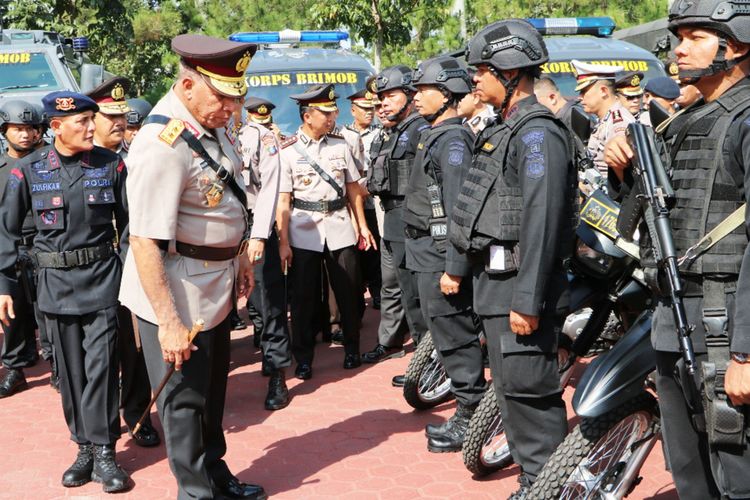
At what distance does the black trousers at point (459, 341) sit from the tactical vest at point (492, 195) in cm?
99

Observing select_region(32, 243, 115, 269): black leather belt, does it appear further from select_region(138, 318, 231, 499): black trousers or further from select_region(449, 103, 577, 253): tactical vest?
select_region(449, 103, 577, 253): tactical vest

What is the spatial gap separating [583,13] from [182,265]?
20.4m

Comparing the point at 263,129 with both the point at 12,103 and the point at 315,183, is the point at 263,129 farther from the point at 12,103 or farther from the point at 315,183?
the point at 12,103

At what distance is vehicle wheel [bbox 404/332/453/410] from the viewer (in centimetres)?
540

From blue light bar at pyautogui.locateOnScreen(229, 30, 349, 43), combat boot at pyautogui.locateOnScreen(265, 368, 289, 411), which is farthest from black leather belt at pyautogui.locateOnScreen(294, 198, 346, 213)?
blue light bar at pyautogui.locateOnScreen(229, 30, 349, 43)

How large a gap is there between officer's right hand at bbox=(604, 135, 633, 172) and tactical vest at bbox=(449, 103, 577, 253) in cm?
44

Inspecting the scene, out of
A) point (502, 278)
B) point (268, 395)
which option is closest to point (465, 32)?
point (268, 395)

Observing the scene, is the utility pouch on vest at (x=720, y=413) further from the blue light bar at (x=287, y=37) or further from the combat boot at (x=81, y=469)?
the blue light bar at (x=287, y=37)

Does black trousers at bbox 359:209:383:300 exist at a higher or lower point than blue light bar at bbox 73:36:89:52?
lower

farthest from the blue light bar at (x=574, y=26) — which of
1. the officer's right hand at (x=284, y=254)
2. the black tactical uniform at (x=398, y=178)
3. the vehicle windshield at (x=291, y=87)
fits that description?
the officer's right hand at (x=284, y=254)

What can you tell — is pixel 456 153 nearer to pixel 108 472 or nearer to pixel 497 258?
pixel 497 258

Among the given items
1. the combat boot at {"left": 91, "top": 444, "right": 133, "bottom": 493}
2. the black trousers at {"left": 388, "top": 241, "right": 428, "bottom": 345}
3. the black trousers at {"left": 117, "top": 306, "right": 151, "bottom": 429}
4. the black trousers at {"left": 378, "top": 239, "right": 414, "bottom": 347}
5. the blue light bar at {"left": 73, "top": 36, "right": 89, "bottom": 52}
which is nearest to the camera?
the combat boot at {"left": 91, "top": 444, "right": 133, "bottom": 493}

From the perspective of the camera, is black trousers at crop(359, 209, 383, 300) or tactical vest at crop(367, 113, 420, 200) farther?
black trousers at crop(359, 209, 383, 300)

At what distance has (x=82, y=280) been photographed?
15.9 feet
